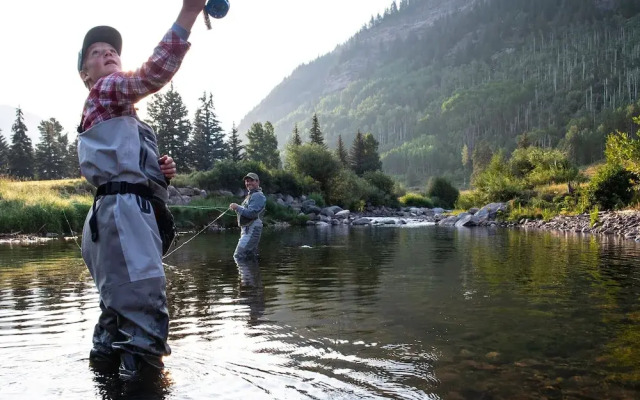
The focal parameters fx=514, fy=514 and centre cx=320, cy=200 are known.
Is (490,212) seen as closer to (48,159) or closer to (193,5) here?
(193,5)

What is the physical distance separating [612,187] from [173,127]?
5732 centimetres

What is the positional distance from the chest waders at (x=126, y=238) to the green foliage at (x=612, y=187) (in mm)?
29666

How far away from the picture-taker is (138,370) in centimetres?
385

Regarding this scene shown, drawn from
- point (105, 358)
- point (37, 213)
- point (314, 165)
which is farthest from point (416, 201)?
point (105, 358)

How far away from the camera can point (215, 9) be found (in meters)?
3.45

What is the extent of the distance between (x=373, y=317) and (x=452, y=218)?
35.0 m

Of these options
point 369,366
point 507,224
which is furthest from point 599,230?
point 369,366

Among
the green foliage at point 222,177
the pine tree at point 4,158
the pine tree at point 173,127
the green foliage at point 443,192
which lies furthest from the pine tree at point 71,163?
the green foliage at point 443,192

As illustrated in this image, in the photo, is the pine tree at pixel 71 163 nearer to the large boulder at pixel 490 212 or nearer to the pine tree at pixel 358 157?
the pine tree at pixel 358 157

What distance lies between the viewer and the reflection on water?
3840mm

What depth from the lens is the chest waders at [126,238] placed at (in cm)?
362

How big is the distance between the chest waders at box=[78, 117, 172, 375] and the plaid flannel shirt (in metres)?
0.10

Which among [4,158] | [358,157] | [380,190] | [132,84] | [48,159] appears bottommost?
[132,84]

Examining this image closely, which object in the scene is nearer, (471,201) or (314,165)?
(471,201)
